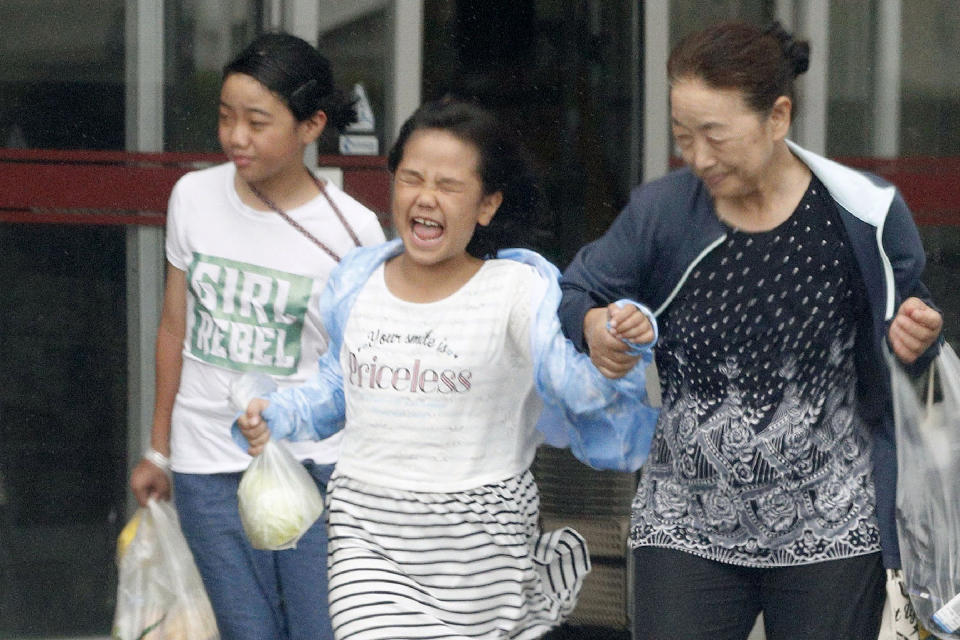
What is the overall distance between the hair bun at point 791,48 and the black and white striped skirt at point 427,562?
0.93 metres

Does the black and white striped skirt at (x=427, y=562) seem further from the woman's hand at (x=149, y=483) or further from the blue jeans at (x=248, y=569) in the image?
the woman's hand at (x=149, y=483)

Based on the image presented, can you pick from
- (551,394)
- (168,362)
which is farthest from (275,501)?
(168,362)

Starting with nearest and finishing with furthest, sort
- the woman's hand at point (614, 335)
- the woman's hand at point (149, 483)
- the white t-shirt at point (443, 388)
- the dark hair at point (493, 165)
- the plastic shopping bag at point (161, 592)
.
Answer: the woman's hand at point (614, 335)
the white t-shirt at point (443, 388)
the dark hair at point (493, 165)
the plastic shopping bag at point (161, 592)
the woman's hand at point (149, 483)

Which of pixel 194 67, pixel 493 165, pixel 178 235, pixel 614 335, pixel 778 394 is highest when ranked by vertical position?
pixel 194 67

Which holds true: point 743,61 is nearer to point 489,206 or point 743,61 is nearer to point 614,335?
point 614,335

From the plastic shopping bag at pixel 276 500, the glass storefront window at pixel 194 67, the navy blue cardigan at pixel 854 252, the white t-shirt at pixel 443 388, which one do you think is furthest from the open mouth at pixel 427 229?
the glass storefront window at pixel 194 67

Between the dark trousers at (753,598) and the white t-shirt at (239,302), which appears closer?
the dark trousers at (753,598)

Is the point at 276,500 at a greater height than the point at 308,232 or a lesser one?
lesser

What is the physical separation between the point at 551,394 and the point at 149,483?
1144 millimetres

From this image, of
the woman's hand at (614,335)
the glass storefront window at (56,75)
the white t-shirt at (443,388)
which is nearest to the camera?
the woman's hand at (614,335)

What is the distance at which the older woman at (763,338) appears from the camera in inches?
108

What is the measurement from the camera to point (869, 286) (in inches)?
108

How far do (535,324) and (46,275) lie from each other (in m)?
2.25

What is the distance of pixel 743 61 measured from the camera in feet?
8.90
